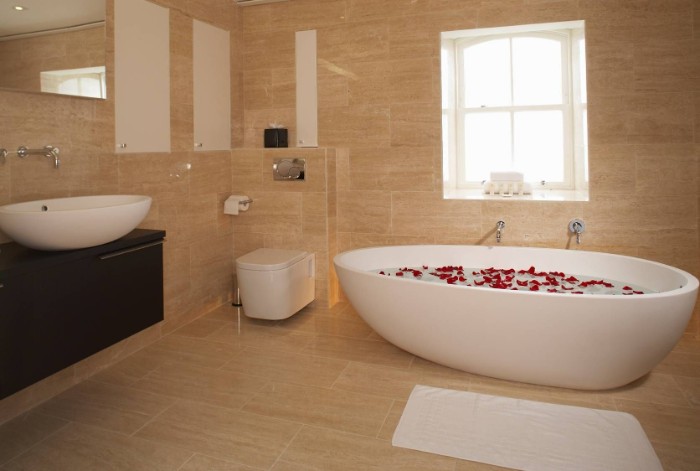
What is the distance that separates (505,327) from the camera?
2.62m

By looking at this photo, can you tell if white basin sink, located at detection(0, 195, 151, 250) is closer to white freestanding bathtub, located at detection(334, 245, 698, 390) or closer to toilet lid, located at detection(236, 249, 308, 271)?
toilet lid, located at detection(236, 249, 308, 271)

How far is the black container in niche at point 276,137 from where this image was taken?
14.2 feet

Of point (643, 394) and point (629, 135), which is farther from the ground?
point (629, 135)

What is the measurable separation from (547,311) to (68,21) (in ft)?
9.74

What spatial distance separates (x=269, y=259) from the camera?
12.5ft

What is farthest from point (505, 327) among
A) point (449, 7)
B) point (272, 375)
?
point (449, 7)

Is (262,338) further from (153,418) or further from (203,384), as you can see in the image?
(153,418)

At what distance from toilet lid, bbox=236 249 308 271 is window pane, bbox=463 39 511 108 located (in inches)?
82.9

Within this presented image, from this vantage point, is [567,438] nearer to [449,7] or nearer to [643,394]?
[643,394]

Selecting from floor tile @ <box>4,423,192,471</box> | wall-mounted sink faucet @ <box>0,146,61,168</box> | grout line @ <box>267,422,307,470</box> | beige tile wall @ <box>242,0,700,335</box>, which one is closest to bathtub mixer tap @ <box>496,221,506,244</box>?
beige tile wall @ <box>242,0,700,335</box>

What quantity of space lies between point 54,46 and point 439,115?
2.62 metres

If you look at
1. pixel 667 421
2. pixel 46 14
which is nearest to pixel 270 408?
pixel 667 421

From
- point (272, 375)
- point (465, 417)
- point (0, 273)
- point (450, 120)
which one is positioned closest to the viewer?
point (0, 273)

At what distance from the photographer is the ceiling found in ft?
7.85
